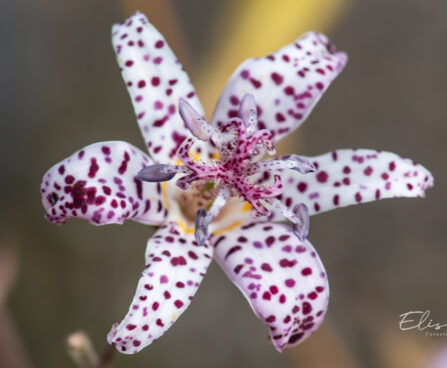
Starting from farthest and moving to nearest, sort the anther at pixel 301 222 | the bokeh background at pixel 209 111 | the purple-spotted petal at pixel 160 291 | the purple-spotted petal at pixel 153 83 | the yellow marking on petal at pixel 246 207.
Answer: the bokeh background at pixel 209 111 < the yellow marking on petal at pixel 246 207 < the purple-spotted petal at pixel 153 83 < the anther at pixel 301 222 < the purple-spotted petal at pixel 160 291

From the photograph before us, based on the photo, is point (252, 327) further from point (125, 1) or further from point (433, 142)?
point (125, 1)

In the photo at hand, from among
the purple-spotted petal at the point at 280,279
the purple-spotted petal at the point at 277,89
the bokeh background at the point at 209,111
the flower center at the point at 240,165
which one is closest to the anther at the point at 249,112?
the flower center at the point at 240,165

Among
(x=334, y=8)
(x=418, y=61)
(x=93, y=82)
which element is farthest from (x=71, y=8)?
(x=418, y=61)

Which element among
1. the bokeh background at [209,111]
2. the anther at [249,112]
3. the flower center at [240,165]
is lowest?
the bokeh background at [209,111]

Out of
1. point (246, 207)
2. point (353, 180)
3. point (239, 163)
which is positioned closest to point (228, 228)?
point (246, 207)

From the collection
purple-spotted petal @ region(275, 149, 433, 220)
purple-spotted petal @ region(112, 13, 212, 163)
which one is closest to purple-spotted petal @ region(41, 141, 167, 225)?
purple-spotted petal @ region(112, 13, 212, 163)

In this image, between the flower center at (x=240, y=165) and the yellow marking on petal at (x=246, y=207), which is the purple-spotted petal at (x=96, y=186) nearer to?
the flower center at (x=240, y=165)

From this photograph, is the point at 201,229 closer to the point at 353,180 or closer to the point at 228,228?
the point at 228,228
